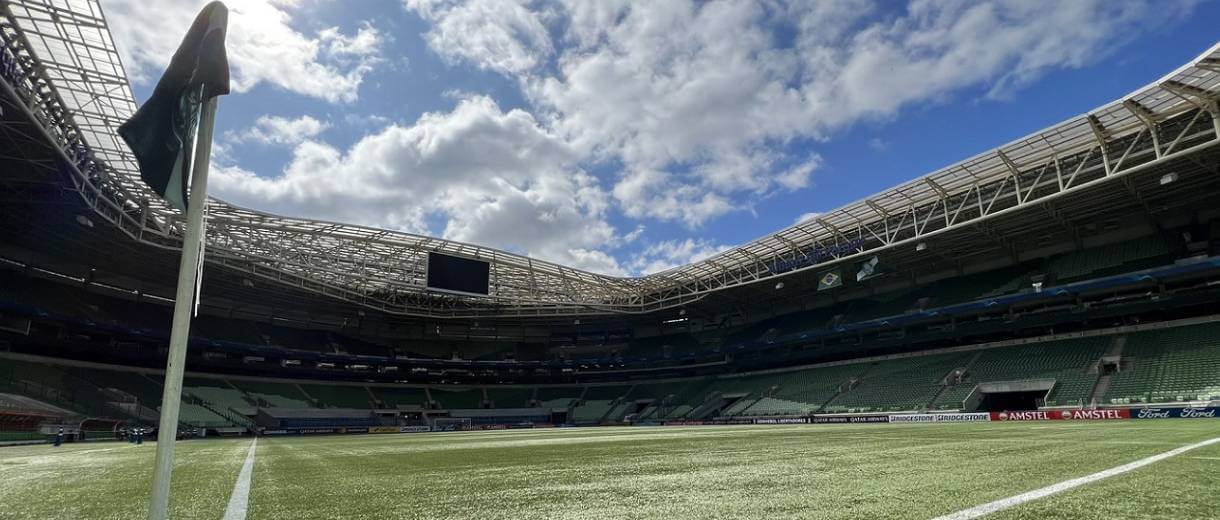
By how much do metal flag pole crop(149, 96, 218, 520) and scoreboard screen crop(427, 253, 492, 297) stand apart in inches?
1551

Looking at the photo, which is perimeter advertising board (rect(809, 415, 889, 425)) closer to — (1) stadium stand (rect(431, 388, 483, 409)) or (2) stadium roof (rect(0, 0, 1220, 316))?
(2) stadium roof (rect(0, 0, 1220, 316))

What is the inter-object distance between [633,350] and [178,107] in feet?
202

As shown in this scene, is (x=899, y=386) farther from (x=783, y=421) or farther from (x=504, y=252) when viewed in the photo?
(x=504, y=252)

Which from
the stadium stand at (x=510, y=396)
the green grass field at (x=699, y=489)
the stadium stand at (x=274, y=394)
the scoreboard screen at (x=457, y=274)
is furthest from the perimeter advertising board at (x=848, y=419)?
the stadium stand at (x=274, y=394)

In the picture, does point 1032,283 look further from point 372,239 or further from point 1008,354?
point 372,239

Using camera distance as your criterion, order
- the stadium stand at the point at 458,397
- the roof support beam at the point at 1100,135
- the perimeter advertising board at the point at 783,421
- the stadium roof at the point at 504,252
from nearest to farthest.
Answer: the stadium roof at the point at 504,252 → the roof support beam at the point at 1100,135 → the perimeter advertising board at the point at 783,421 → the stadium stand at the point at 458,397

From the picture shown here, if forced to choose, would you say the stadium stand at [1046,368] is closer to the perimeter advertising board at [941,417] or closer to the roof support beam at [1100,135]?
the perimeter advertising board at [941,417]

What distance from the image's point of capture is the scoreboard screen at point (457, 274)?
41.6m

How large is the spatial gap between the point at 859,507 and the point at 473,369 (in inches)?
2452

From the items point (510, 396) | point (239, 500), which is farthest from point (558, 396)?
point (239, 500)

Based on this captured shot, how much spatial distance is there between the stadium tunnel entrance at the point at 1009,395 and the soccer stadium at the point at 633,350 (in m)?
0.26

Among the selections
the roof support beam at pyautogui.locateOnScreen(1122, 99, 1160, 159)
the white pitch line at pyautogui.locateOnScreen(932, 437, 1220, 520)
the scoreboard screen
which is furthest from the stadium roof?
the white pitch line at pyautogui.locateOnScreen(932, 437, 1220, 520)

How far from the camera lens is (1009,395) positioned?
35.6m

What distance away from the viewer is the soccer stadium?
18.2ft
